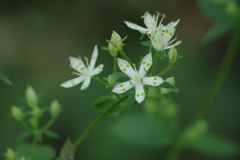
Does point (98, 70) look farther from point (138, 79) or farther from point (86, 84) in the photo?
point (138, 79)

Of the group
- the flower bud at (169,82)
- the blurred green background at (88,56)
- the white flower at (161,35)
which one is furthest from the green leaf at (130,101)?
the blurred green background at (88,56)

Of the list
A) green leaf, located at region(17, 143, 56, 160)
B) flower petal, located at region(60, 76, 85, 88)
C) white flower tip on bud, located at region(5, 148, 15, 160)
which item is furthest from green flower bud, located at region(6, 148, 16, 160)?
flower petal, located at region(60, 76, 85, 88)

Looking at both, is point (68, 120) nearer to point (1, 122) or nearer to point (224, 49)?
point (1, 122)

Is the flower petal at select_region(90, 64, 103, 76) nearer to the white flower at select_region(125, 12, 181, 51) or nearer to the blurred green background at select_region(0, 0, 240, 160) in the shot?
the white flower at select_region(125, 12, 181, 51)

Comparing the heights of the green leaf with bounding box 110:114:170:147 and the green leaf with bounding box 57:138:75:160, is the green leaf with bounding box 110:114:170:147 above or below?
above

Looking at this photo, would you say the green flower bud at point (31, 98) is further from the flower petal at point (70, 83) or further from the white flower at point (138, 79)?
the white flower at point (138, 79)

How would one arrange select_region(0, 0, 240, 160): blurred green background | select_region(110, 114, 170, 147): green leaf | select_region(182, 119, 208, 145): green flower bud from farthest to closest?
select_region(0, 0, 240, 160): blurred green background → select_region(110, 114, 170, 147): green leaf → select_region(182, 119, 208, 145): green flower bud

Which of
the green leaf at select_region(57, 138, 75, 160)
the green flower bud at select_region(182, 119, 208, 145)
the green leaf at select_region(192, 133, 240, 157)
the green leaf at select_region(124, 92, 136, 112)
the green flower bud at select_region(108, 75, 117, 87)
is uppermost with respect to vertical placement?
the green leaf at select_region(192, 133, 240, 157)

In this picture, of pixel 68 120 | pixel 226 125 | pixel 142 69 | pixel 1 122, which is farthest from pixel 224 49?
pixel 142 69

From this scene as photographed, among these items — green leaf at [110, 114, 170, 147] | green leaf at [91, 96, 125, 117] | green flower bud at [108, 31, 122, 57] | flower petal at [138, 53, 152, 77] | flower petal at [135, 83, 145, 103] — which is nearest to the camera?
flower petal at [135, 83, 145, 103]
